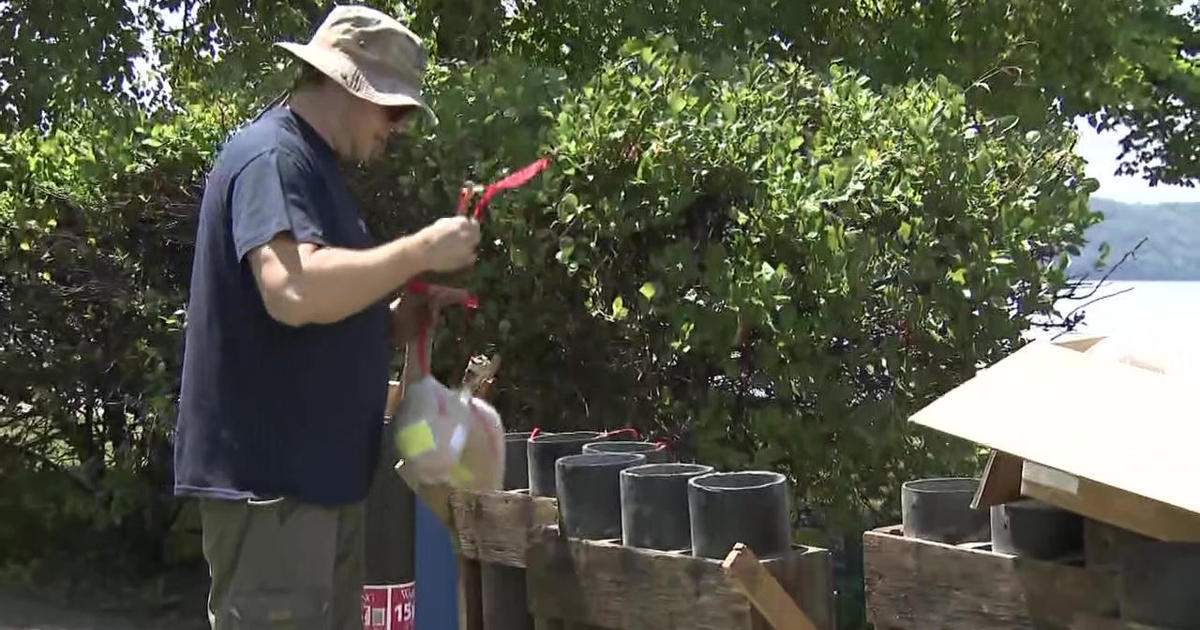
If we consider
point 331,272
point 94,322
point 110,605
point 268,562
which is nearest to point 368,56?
point 331,272

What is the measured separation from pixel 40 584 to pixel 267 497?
474cm

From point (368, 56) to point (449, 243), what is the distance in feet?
1.64

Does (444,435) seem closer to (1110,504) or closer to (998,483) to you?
(998,483)

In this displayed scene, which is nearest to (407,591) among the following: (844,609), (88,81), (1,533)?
(844,609)

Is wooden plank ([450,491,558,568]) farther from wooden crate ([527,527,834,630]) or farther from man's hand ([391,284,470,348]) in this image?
man's hand ([391,284,470,348])

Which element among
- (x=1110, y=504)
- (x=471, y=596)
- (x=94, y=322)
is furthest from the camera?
(x=94, y=322)

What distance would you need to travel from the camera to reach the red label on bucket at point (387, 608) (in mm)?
4102

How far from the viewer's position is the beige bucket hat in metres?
2.87

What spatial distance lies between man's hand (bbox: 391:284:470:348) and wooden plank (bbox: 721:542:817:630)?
844mm

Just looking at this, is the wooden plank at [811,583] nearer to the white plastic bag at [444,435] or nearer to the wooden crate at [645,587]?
the wooden crate at [645,587]

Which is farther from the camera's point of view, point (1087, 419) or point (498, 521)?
point (498, 521)

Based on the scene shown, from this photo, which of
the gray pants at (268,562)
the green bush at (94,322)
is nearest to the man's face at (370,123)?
the gray pants at (268,562)

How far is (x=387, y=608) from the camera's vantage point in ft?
13.6

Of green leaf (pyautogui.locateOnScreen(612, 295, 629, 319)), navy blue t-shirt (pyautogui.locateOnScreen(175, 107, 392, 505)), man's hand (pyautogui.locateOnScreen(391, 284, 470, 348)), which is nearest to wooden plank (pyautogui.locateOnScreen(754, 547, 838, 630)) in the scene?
man's hand (pyautogui.locateOnScreen(391, 284, 470, 348))
